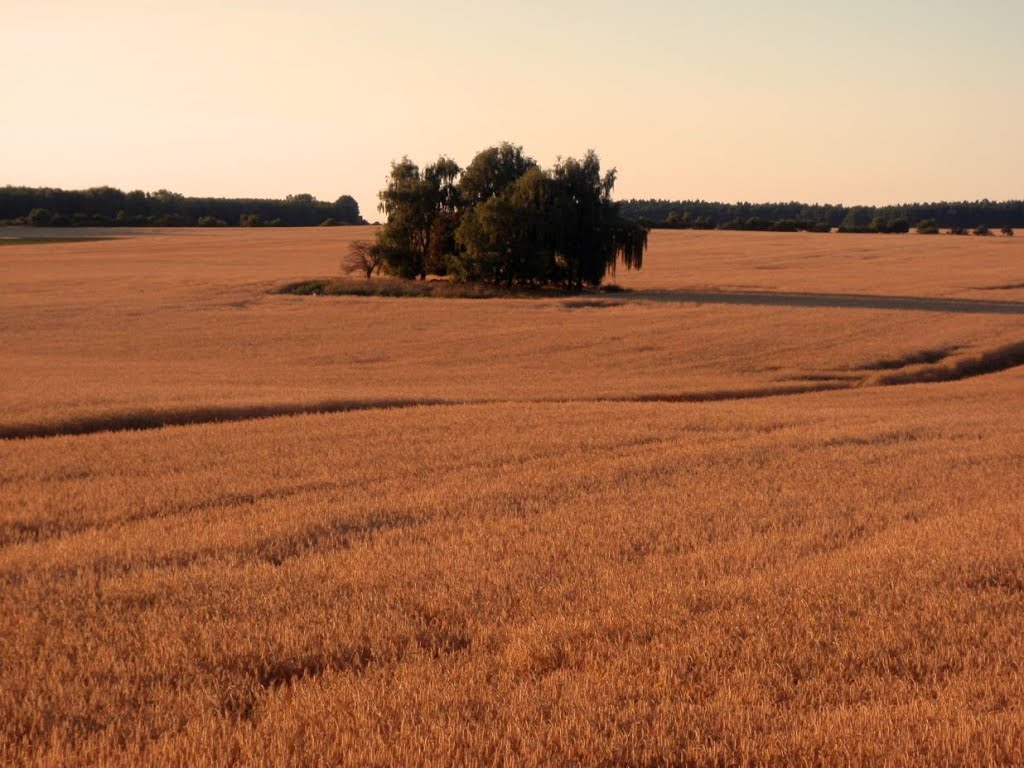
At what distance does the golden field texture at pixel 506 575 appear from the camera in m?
5.63

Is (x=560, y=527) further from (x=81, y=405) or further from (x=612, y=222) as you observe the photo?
(x=612, y=222)

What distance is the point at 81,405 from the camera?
67.7ft

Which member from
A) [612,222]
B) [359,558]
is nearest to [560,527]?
[359,558]

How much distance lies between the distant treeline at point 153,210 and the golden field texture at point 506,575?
300ft

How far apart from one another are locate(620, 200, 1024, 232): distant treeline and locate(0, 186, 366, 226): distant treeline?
38627 millimetres

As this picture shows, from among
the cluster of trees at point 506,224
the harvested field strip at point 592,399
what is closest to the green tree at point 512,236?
the cluster of trees at point 506,224

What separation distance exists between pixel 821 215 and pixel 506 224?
103966 millimetres

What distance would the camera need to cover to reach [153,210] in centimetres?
11944

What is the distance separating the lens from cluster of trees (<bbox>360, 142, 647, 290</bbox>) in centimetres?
5306

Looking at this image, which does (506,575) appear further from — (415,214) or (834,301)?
(415,214)

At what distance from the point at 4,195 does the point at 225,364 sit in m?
94.0

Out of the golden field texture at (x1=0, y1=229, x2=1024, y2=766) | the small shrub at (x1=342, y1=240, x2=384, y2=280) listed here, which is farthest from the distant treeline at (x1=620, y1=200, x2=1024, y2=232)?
the golden field texture at (x1=0, y1=229, x2=1024, y2=766)

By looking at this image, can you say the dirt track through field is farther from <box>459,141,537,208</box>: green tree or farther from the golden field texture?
the golden field texture

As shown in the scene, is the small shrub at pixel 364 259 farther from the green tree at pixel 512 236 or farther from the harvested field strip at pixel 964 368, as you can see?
the harvested field strip at pixel 964 368
